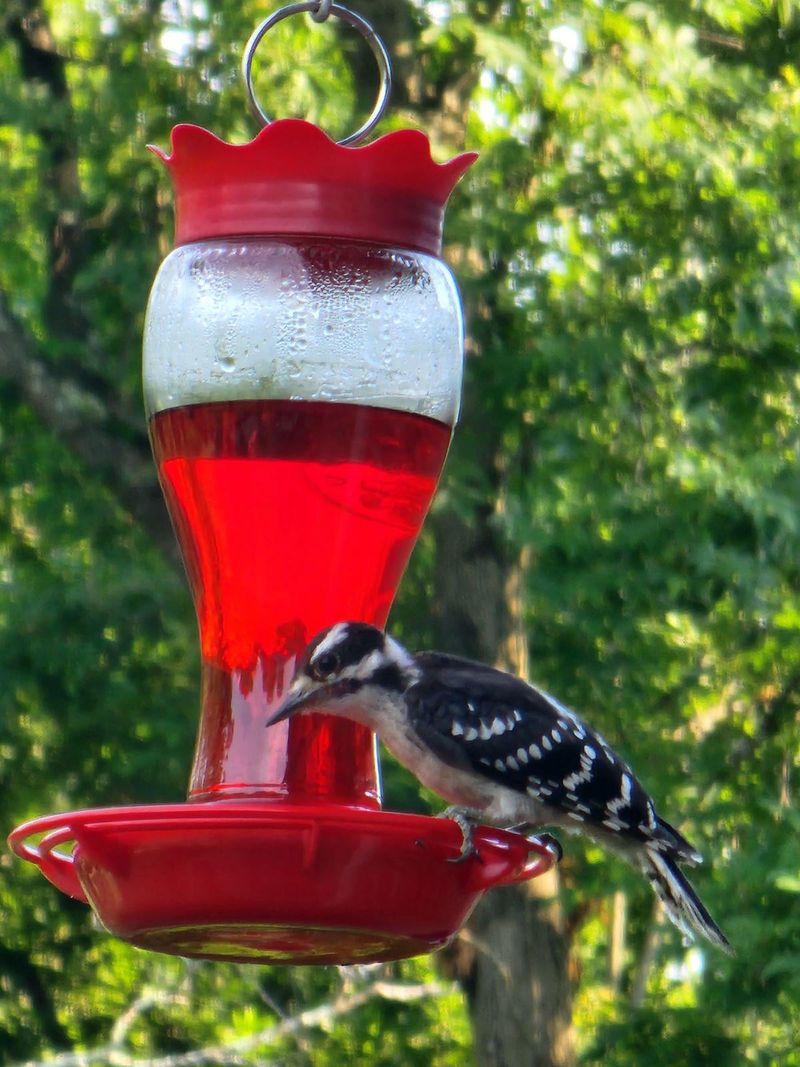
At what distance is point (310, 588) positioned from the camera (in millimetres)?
4250

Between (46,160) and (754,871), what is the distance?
17.6 feet

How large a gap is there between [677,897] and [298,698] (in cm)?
140

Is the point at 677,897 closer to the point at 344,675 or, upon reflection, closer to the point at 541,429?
the point at 344,675

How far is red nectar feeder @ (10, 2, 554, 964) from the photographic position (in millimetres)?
3828

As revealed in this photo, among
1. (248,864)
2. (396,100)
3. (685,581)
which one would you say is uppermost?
(396,100)

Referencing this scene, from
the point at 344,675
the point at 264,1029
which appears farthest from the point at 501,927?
the point at 344,675

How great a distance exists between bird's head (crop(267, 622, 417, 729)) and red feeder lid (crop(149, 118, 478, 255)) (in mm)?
801

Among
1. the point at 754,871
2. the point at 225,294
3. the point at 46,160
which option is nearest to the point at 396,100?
the point at 46,160

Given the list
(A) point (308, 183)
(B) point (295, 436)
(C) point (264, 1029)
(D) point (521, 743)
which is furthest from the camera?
(C) point (264, 1029)

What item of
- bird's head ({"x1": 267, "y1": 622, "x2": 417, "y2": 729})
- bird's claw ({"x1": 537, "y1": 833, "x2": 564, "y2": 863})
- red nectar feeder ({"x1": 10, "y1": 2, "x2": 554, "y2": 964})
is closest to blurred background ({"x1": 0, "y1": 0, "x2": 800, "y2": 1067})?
red nectar feeder ({"x1": 10, "y1": 2, "x2": 554, "y2": 964})

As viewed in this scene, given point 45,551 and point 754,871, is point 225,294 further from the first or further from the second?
point 45,551

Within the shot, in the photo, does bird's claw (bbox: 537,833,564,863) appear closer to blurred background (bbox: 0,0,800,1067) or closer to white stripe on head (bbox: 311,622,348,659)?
white stripe on head (bbox: 311,622,348,659)

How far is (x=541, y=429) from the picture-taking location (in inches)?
434

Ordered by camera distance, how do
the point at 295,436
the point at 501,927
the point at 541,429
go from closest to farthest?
the point at 295,436 < the point at 541,429 < the point at 501,927
